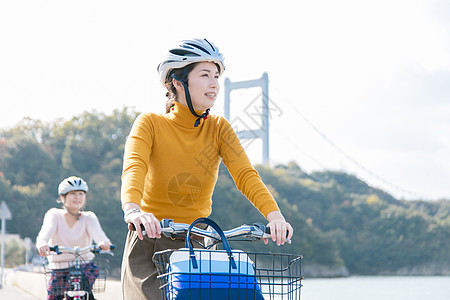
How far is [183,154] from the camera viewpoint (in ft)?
7.16

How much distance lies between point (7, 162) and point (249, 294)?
1670 inches

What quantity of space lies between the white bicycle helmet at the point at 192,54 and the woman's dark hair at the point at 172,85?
2 centimetres

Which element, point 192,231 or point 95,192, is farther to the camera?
point 95,192

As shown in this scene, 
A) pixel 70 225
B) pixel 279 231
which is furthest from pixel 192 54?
pixel 70 225

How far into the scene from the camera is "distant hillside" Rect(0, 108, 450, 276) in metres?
40.0

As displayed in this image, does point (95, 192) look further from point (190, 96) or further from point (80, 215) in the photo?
point (190, 96)

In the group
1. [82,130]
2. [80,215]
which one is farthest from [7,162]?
[80,215]

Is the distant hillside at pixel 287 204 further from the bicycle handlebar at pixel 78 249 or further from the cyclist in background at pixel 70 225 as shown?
the bicycle handlebar at pixel 78 249

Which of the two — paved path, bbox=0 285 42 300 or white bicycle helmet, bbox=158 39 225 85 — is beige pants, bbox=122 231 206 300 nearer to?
white bicycle helmet, bbox=158 39 225 85

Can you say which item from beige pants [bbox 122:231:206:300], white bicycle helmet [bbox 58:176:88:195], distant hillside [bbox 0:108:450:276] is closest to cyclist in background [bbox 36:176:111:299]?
white bicycle helmet [bbox 58:176:88:195]

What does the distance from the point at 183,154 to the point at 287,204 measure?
49.5m

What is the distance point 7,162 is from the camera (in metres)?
41.7

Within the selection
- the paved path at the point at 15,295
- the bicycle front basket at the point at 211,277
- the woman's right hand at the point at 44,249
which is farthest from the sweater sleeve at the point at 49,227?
the paved path at the point at 15,295

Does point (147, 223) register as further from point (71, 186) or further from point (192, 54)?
point (71, 186)
